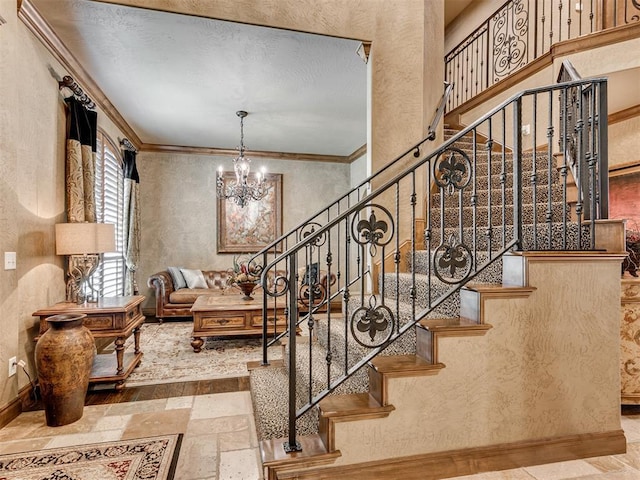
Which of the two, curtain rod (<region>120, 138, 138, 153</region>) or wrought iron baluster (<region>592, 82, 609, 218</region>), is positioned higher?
curtain rod (<region>120, 138, 138, 153</region>)

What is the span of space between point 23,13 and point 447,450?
423 cm

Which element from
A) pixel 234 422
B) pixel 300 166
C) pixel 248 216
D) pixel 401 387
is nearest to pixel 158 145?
pixel 248 216

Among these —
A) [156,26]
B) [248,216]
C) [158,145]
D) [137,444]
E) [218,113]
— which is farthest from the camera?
[248,216]

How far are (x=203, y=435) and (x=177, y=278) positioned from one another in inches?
172

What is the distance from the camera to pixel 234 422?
8.55 feet

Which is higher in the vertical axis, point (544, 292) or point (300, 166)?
point (300, 166)

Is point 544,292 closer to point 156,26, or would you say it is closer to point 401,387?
point 401,387

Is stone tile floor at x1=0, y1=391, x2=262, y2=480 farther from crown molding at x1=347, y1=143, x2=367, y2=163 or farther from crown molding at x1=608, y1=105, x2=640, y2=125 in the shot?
crown molding at x1=347, y1=143, x2=367, y2=163

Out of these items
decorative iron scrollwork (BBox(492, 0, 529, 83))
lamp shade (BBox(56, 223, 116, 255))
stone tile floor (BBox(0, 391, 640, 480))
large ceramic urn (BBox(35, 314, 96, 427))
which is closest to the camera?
stone tile floor (BBox(0, 391, 640, 480))

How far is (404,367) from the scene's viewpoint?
1.89m

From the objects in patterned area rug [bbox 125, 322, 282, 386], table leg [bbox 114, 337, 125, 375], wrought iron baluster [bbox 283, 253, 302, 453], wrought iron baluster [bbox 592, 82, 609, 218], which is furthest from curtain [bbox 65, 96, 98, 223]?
wrought iron baluster [bbox 592, 82, 609, 218]

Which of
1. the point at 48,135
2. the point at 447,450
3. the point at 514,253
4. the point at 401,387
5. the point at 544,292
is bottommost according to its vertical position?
the point at 447,450

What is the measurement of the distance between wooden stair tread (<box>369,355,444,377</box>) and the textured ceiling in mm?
2923

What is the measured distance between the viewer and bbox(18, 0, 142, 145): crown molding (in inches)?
114
